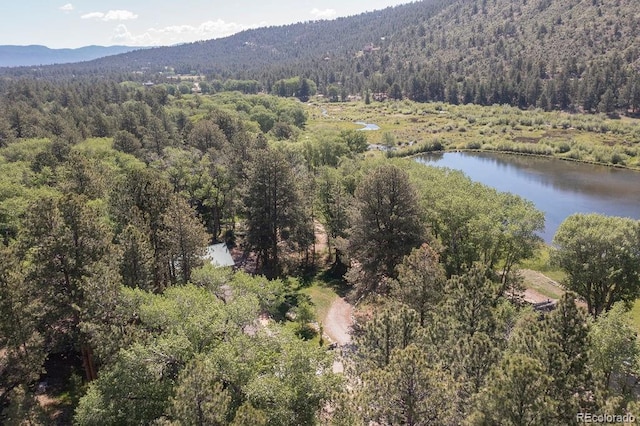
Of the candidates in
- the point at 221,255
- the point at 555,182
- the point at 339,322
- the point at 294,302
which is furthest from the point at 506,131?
the point at 339,322

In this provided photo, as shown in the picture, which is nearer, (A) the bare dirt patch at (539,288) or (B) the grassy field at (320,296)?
(B) the grassy field at (320,296)

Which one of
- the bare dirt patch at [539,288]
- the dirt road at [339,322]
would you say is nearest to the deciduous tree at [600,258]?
the bare dirt patch at [539,288]

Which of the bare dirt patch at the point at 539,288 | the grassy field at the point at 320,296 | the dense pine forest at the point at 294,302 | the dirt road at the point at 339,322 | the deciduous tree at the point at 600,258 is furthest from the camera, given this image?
the bare dirt patch at the point at 539,288

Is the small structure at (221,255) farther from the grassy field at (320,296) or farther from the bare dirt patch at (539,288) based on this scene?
the bare dirt patch at (539,288)

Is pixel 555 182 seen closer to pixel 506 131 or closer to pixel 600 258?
pixel 506 131

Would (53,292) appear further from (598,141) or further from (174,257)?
(598,141)

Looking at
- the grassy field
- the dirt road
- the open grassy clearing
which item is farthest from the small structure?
the open grassy clearing

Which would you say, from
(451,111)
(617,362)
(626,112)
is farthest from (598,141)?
(617,362)
